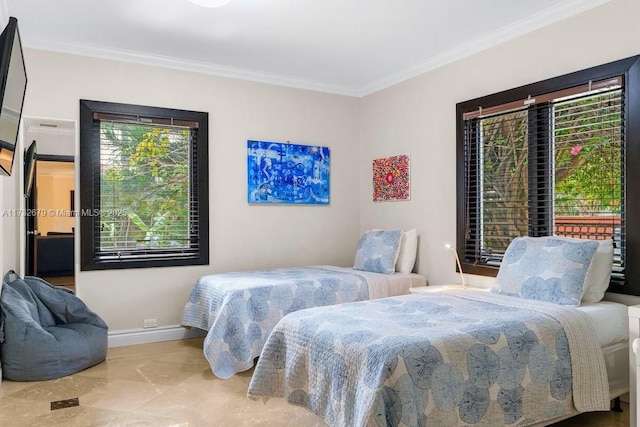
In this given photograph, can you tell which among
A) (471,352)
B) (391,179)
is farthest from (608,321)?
(391,179)

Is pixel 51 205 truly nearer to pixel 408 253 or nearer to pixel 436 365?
pixel 408 253

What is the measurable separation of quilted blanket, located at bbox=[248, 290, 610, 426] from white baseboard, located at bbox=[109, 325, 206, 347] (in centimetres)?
213

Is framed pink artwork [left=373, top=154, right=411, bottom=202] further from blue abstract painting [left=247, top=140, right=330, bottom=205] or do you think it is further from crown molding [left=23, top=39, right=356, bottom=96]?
crown molding [left=23, top=39, right=356, bottom=96]

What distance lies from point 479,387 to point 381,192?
3129 mm

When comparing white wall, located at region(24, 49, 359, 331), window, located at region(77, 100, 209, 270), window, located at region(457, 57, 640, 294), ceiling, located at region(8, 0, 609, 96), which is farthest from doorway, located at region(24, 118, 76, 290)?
window, located at region(457, 57, 640, 294)

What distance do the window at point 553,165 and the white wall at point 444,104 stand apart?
0.39ft

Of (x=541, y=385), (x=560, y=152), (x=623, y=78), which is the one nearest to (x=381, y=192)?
(x=560, y=152)

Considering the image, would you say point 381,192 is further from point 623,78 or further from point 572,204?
point 623,78

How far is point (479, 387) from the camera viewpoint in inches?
82.4

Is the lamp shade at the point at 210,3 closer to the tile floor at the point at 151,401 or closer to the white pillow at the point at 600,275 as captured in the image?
the tile floor at the point at 151,401

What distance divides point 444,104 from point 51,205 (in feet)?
11.9

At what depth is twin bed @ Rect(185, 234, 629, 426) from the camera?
6.44 ft

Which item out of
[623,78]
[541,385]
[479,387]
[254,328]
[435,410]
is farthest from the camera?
[254,328]

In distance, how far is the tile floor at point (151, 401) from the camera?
2.70 metres
